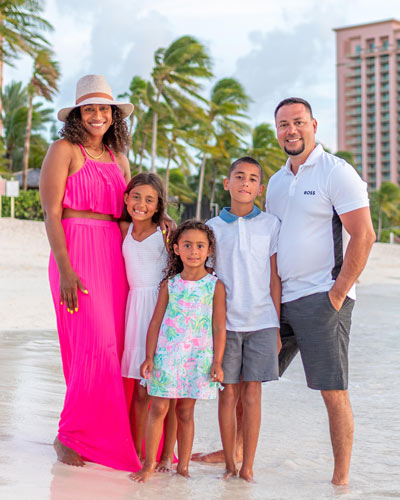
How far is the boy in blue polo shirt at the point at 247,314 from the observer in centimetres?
322

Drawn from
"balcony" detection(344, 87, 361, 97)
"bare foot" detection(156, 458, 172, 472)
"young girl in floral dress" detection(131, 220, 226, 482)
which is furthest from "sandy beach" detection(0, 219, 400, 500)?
"balcony" detection(344, 87, 361, 97)

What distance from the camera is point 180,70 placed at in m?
31.7

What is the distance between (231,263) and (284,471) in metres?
1.23

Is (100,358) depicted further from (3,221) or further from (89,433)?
(3,221)

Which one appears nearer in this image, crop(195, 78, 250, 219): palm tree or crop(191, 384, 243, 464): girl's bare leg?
crop(191, 384, 243, 464): girl's bare leg

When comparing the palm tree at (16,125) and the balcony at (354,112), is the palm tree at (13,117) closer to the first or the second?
the palm tree at (16,125)

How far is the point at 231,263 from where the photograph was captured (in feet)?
10.7

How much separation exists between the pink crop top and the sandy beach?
4.23 ft

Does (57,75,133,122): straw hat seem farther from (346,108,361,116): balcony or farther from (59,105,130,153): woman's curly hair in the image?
(346,108,361,116): balcony

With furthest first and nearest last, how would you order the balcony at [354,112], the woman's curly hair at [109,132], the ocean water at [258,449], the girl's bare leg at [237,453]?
the balcony at [354,112]
the girl's bare leg at [237,453]
the woman's curly hair at [109,132]
the ocean water at [258,449]

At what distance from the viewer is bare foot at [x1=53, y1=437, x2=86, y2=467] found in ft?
10.6

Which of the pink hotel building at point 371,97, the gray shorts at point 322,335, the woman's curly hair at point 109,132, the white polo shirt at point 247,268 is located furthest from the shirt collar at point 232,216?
the pink hotel building at point 371,97

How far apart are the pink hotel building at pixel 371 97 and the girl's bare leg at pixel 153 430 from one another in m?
106

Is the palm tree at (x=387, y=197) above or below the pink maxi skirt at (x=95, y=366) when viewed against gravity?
above
